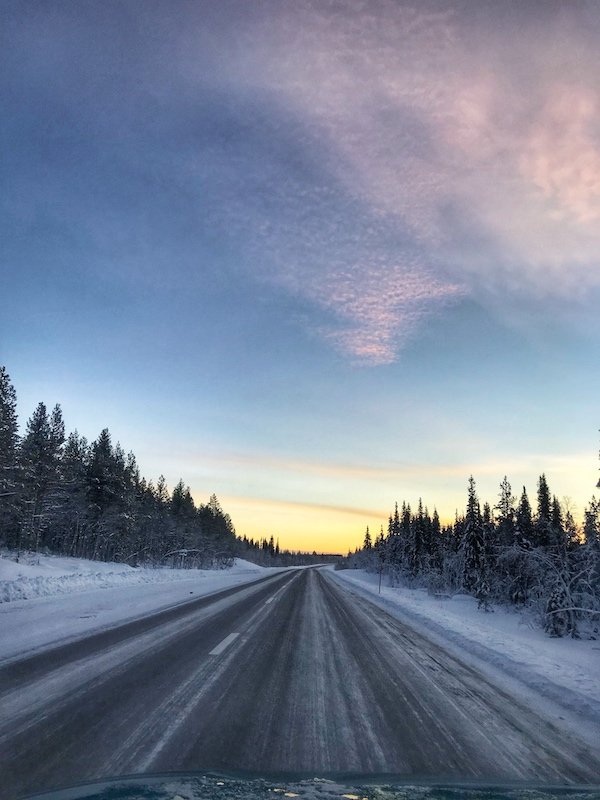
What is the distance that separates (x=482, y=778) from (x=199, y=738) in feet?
7.77

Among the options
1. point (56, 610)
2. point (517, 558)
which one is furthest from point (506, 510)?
point (56, 610)

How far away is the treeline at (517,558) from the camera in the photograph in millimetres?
17781

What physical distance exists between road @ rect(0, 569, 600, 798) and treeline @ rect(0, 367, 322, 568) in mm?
34743

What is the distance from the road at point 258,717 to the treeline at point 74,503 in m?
34.7

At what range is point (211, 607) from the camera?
49.5 feet

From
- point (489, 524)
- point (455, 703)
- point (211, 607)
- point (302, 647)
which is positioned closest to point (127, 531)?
point (489, 524)

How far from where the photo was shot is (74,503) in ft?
176

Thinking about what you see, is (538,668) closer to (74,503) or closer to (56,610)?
(56,610)

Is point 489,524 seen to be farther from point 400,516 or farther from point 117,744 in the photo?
point 400,516

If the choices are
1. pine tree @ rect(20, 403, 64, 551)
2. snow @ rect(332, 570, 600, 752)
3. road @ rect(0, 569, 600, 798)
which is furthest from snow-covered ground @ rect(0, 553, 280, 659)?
pine tree @ rect(20, 403, 64, 551)

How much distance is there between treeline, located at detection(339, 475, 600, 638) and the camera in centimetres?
1778

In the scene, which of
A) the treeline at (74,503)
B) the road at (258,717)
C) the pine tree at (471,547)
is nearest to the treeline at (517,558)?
the pine tree at (471,547)

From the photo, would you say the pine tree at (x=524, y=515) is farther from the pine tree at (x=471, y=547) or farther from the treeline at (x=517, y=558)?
the pine tree at (x=471, y=547)

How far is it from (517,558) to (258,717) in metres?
23.6
